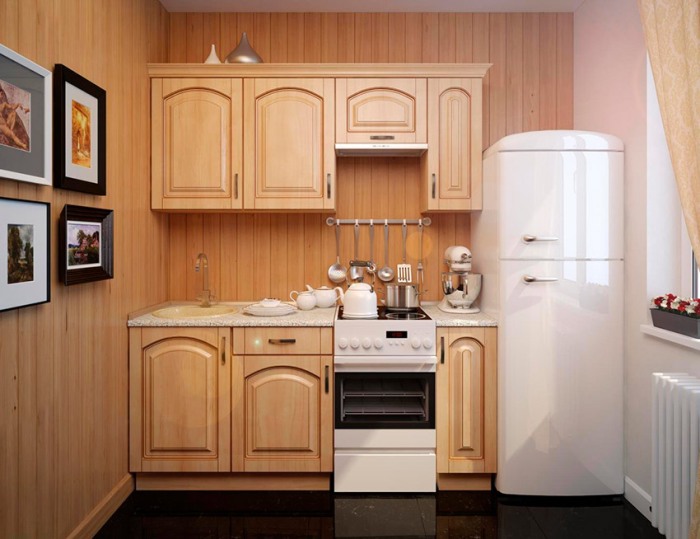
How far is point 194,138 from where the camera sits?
2697 millimetres

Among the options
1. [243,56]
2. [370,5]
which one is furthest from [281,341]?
[370,5]

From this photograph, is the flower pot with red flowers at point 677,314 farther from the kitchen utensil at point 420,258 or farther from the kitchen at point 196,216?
the kitchen utensil at point 420,258

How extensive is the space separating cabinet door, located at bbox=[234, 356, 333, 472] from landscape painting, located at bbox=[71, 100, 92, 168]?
114 centimetres

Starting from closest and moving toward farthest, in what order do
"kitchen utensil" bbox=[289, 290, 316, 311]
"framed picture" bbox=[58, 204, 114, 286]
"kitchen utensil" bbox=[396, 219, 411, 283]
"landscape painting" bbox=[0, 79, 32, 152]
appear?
"landscape painting" bbox=[0, 79, 32, 152]
"framed picture" bbox=[58, 204, 114, 286]
"kitchen utensil" bbox=[289, 290, 316, 311]
"kitchen utensil" bbox=[396, 219, 411, 283]

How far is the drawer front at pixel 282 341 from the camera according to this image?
8.03 ft

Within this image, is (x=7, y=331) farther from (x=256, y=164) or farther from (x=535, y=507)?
(x=535, y=507)

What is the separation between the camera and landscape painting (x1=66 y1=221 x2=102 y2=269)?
6.12 ft

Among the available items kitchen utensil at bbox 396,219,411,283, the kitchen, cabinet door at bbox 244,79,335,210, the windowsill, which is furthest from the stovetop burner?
the windowsill

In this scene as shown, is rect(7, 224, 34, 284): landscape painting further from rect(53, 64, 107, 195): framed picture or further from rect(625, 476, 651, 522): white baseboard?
rect(625, 476, 651, 522): white baseboard

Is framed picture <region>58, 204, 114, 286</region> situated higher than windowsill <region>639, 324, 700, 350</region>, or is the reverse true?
framed picture <region>58, 204, 114, 286</region>

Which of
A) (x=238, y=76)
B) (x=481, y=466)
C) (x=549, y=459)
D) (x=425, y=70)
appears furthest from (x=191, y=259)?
(x=549, y=459)

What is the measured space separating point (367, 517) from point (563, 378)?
114 centimetres

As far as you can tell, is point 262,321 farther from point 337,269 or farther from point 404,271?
point 404,271

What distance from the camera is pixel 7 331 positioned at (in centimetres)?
154
